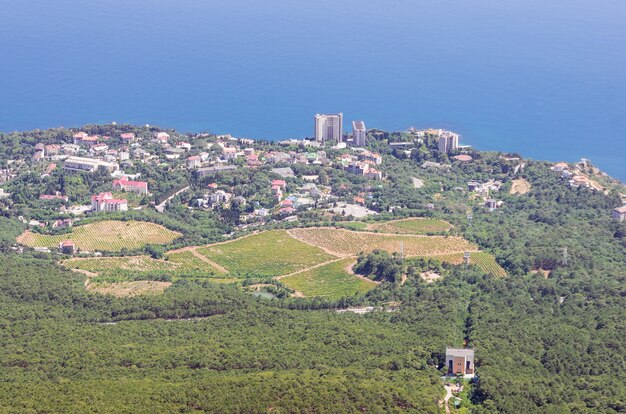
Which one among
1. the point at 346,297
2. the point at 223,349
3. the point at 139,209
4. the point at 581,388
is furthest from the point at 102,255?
the point at 581,388

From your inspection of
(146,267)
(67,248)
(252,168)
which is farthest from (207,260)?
(252,168)

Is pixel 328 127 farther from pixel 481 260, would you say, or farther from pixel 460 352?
pixel 460 352

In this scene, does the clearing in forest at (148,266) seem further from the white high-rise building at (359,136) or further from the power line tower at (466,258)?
the white high-rise building at (359,136)

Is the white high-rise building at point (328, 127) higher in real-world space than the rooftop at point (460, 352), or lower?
higher

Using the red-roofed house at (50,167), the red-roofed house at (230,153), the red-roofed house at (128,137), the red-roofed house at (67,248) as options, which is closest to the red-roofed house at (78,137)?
the red-roofed house at (128,137)

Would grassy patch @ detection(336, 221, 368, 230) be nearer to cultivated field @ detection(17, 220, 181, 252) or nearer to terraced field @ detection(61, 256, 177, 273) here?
cultivated field @ detection(17, 220, 181, 252)

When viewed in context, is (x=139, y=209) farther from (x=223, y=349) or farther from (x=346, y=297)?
(x=223, y=349)
